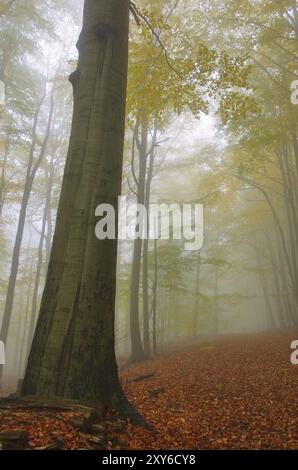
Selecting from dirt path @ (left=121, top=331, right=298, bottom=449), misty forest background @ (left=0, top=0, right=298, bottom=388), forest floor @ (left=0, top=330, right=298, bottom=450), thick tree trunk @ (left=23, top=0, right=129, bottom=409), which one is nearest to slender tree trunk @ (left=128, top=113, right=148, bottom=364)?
misty forest background @ (left=0, top=0, right=298, bottom=388)

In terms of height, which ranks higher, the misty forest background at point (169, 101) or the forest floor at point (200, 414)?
the misty forest background at point (169, 101)

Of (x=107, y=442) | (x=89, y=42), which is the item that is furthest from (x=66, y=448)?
(x=89, y=42)

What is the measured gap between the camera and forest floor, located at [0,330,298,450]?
129 inches

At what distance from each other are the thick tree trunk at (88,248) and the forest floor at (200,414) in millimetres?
413

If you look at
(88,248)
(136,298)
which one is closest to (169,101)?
(88,248)

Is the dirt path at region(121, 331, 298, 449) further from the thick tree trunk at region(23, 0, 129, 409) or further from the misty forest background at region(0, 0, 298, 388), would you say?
the misty forest background at region(0, 0, 298, 388)

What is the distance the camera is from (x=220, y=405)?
216 inches

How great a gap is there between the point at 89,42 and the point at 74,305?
3.55m

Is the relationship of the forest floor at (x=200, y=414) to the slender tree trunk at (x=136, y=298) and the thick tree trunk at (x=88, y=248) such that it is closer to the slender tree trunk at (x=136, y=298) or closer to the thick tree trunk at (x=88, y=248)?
the thick tree trunk at (x=88, y=248)

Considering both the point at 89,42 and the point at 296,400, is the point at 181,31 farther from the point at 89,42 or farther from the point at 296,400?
the point at 296,400

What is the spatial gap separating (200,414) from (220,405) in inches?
25.7

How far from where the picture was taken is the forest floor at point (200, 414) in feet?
10.8

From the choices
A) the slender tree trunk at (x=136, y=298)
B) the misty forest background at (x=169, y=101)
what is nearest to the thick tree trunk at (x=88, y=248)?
the misty forest background at (x=169, y=101)

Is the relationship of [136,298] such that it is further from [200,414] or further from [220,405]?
[200,414]
